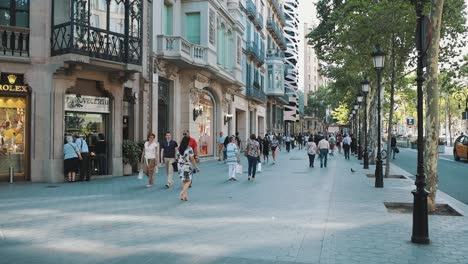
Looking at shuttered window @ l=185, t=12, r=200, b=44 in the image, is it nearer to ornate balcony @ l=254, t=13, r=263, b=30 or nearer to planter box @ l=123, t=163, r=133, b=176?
planter box @ l=123, t=163, r=133, b=176

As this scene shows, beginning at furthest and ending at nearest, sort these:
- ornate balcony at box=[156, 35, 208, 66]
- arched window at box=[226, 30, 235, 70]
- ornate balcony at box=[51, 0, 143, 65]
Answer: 1. arched window at box=[226, 30, 235, 70]
2. ornate balcony at box=[156, 35, 208, 66]
3. ornate balcony at box=[51, 0, 143, 65]

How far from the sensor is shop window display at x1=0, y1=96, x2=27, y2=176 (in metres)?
14.8

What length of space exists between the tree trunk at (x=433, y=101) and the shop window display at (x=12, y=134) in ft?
40.3

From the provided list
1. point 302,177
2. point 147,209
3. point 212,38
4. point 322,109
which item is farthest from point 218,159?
point 322,109

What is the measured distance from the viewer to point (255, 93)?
132 ft

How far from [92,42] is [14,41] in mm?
2405

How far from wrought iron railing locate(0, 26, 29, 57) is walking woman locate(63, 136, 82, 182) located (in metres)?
3.29

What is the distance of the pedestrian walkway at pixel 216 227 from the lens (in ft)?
20.1

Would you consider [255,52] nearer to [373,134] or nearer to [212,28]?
[212,28]

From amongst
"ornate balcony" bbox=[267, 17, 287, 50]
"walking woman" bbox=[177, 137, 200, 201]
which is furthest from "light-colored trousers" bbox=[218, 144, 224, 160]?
"ornate balcony" bbox=[267, 17, 287, 50]

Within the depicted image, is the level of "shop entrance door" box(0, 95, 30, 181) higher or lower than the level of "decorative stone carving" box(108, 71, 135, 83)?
lower

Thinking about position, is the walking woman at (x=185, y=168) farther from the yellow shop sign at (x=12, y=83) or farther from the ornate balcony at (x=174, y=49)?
the ornate balcony at (x=174, y=49)

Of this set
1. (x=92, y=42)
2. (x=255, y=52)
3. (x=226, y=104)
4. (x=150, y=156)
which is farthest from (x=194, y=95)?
(x=255, y=52)

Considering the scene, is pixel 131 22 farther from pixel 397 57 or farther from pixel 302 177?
pixel 397 57
